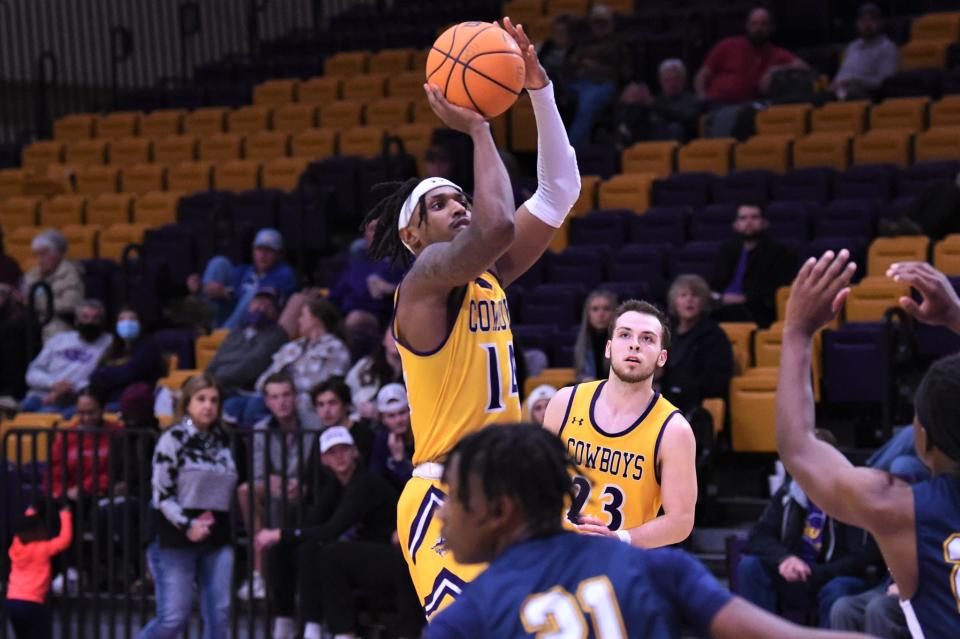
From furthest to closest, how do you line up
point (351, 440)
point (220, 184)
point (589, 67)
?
point (220, 184) → point (589, 67) → point (351, 440)

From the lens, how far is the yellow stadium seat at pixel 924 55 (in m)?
13.7

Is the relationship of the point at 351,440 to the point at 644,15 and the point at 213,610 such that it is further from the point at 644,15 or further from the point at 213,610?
the point at 644,15

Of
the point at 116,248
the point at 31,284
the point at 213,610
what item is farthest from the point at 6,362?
the point at 213,610

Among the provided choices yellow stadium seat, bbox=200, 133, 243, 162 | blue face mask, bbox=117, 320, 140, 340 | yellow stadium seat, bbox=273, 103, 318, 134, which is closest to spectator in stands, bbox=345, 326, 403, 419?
blue face mask, bbox=117, 320, 140, 340

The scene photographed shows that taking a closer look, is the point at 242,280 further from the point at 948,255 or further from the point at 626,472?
the point at 626,472

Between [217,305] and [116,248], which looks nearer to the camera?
[217,305]

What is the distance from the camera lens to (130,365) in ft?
37.9

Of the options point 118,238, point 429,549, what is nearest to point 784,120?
point 118,238

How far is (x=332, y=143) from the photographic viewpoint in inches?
591

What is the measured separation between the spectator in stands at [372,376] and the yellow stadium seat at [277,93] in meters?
7.26

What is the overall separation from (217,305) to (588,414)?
791cm

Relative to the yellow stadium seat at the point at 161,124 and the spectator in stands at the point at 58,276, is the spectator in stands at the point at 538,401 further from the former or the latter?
the yellow stadium seat at the point at 161,124

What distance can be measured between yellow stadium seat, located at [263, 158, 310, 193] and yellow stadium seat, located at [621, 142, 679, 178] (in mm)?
3121

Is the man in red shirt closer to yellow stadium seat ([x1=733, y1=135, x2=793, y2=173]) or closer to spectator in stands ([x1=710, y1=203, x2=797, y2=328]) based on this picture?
yellow stadium seat ([x1=733, y1=135, x2=793, y2=173])
